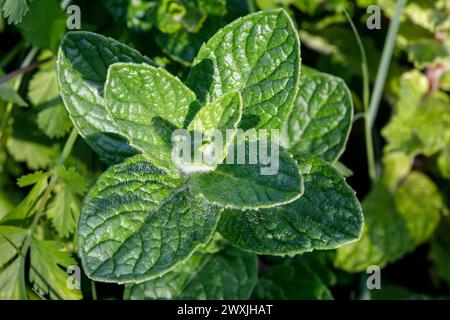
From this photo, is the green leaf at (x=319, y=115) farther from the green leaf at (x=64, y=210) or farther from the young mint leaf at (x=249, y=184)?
the green leaf at (x=64, y=210)

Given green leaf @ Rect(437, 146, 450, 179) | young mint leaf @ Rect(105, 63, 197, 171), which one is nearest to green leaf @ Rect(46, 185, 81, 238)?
young mint leaf @ Rect(105, 63, 197, 171)

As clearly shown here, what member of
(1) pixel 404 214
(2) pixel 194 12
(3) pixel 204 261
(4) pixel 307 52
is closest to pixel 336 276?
(1) pixel 404 214

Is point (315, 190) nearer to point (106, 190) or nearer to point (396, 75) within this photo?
point (106, 190)

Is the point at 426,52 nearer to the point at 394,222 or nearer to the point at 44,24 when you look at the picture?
the point at 394,222

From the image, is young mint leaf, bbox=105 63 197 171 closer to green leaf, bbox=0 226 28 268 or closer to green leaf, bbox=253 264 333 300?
green leaf, bbox=0 226 28 268

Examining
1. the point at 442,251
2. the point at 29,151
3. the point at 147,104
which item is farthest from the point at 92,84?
the point at 442,251
